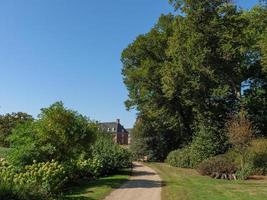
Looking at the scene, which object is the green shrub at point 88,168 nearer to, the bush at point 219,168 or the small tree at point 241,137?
the bush at point 219,168

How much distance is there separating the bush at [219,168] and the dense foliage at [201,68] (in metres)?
6.95

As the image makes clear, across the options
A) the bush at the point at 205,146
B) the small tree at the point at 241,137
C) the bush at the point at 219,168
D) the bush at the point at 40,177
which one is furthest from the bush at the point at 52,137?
the bush at the point at 205,146

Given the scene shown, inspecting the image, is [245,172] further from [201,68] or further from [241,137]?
[201,68]

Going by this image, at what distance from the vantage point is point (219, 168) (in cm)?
2638

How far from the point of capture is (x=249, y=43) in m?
33.8

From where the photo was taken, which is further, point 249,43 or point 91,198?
point 249,43

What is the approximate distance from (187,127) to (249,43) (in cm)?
1510

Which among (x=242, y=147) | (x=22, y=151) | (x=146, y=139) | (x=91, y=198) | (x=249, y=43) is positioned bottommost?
(x=91, y=198)

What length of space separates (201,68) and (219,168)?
9154 millimetres

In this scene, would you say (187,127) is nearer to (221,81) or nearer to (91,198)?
(221,81)

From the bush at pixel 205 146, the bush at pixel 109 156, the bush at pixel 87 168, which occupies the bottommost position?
the bush at pixel 87 168

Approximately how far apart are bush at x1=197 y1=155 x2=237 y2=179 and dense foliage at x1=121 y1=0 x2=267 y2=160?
6.95 m

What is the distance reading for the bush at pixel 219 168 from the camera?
84.8ft

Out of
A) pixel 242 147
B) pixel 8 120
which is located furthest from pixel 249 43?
pixel 8 120
